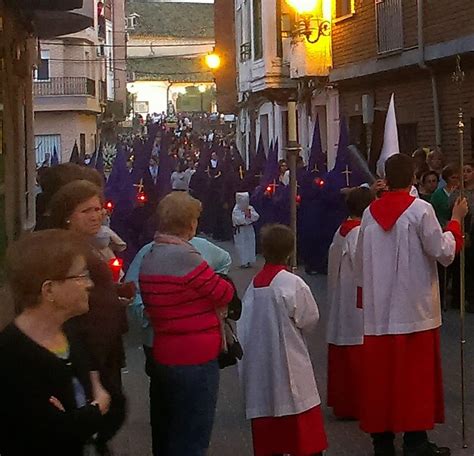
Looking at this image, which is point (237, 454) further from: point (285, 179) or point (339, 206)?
point (285, 179)

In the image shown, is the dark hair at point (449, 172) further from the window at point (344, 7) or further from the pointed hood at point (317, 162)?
the window at point (344, 7)

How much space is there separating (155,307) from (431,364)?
1.87 metres

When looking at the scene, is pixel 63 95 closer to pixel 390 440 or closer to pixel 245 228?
pixel 245 228

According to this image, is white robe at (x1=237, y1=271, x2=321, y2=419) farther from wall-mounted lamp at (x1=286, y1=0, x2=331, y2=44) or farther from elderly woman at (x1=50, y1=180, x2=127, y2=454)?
wall-mounted lamp at (x1=286, y1=0, x2=331, y2=44)

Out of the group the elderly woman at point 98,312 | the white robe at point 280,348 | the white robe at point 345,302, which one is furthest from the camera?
the white robe at point 345,302

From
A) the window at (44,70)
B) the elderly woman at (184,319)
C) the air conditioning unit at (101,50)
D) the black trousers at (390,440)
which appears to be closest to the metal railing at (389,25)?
the black trousers at (390,440)

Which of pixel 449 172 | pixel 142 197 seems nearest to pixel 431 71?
pixel 449 172

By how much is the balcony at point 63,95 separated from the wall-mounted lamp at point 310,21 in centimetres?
2747

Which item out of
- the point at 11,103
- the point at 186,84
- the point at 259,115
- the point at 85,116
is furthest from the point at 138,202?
the point at 186,84

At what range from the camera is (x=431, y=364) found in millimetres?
6582

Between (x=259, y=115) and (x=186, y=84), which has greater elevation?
(x=186, y=84)

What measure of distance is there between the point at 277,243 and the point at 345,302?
134 centimetres

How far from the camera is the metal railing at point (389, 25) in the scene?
18616 mm

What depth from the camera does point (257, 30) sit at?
2905 cm
